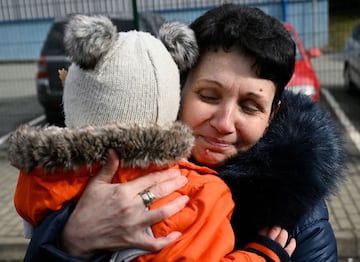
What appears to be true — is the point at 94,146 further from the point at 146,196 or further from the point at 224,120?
the point at 224,120

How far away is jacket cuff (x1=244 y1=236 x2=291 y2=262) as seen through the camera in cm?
138

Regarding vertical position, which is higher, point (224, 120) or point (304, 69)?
point (224, 120)

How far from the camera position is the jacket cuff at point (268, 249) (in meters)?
1.38

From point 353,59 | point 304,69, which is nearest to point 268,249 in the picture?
point 304,69

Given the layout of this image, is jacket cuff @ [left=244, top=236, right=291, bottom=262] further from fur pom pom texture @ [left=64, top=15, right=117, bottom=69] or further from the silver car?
the silver car

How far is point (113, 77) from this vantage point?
1.25m

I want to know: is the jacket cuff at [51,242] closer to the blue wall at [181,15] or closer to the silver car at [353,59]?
the blue wall at [181,15]

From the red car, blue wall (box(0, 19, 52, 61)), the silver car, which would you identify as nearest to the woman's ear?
the red car

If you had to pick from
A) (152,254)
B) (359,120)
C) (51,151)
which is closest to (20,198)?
(51,151)

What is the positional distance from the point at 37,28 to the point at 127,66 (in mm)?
6361

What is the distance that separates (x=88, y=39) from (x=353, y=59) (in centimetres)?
904

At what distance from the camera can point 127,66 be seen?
1.26m

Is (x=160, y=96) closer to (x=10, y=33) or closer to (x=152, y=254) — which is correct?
(x=152, y=254)

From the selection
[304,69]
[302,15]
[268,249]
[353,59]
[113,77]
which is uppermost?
[113,77]
